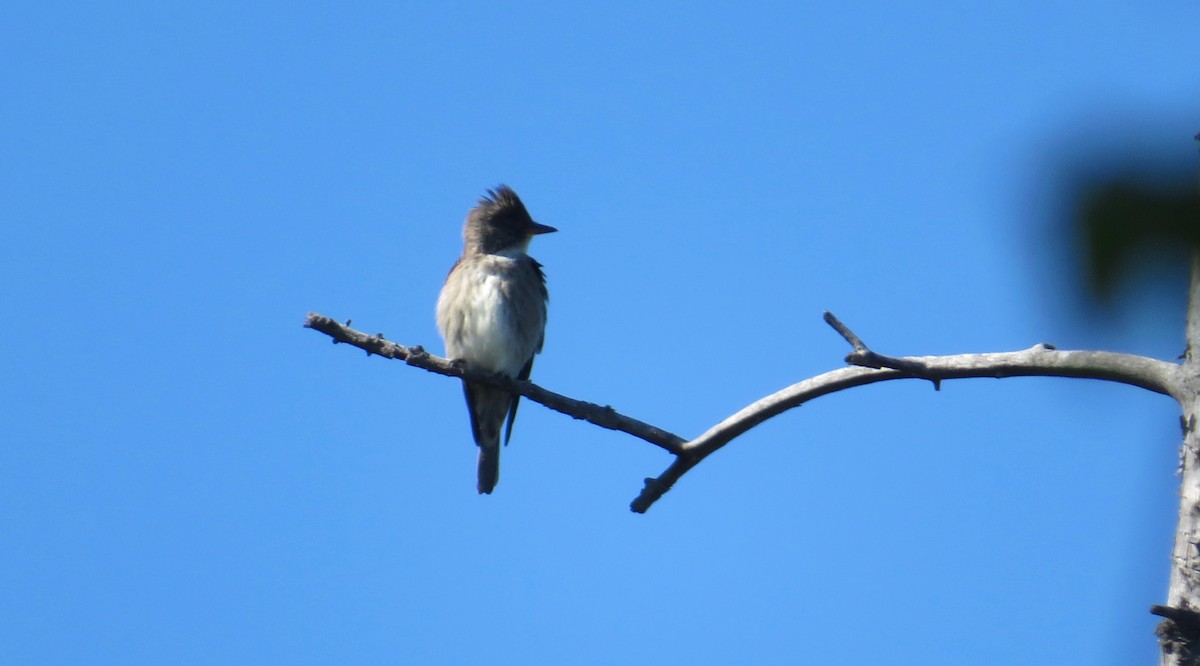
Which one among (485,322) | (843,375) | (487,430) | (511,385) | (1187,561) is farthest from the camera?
(487,430)

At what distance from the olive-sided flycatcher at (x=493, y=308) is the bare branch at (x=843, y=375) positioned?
2658 mm

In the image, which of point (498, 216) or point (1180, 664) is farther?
point (498, 216)

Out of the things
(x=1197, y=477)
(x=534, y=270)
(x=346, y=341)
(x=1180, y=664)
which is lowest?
(x=1180, y=664)

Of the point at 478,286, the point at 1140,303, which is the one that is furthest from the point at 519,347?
the point at 1140,303

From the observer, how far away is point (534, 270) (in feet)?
30.7

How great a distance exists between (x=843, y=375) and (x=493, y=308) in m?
4.44

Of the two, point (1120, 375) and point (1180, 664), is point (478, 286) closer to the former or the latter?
point (1120, 375)

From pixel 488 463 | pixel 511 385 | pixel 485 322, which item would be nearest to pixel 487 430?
pixel 488 463

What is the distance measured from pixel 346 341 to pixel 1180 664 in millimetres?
4122

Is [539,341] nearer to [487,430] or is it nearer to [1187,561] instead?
[487,430]

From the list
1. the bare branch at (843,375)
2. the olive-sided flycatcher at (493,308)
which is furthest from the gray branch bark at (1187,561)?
the olive-sided flycatcher at (493,308)

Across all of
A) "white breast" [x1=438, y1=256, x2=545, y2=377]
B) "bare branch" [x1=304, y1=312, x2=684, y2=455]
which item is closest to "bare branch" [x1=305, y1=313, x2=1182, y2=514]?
"bare branch" [x1=304, y1=312, x2=684, y2=455]

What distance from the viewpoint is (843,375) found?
15.4ft

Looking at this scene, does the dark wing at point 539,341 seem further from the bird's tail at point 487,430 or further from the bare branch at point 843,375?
the bare branch at point 843,375
